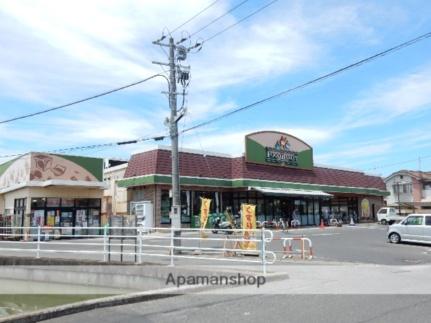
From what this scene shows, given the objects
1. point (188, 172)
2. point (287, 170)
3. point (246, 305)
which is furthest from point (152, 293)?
point (287, 170)

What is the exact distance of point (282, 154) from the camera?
46.7 m

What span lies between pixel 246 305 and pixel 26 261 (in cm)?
1203

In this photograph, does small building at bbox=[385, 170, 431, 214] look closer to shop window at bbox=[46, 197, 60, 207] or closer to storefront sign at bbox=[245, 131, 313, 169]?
storefront sign at bbox=[245, 131, 313, 169]

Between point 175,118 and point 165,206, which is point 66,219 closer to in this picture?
point 165,206

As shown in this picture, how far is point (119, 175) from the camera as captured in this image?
43562mm

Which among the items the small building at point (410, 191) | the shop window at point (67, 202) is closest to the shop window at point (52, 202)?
the shop window at point (67, 202)

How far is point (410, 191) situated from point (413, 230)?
49.7 meters

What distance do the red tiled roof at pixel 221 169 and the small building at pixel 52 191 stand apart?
11.5 feet

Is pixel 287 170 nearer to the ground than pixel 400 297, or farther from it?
farther from it

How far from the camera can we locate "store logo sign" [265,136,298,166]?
4541cm

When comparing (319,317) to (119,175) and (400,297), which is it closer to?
(400,297)

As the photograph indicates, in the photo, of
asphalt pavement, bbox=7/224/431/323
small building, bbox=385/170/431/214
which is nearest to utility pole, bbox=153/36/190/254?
asphalt pavement, bbox=7/224/431/323

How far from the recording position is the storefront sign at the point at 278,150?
43.9m

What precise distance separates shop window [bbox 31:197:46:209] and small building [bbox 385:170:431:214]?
48.0 m
